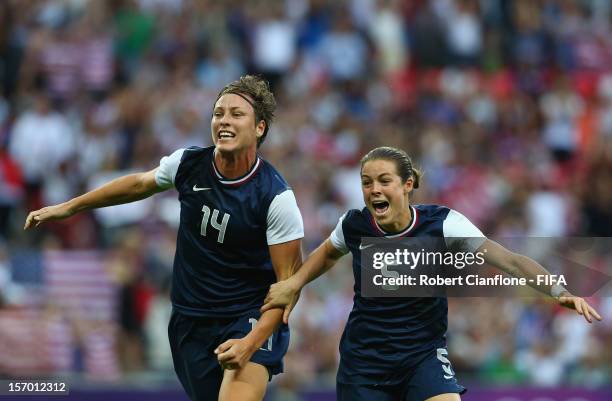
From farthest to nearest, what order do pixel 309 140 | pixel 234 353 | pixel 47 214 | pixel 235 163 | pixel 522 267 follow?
1. pixel 309 140
2. pixel 47 214
3. pixel 235 163
4. pixel 522 267
5. pixel 234 353

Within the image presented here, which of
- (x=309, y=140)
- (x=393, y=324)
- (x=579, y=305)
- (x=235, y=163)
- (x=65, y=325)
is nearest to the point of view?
(x=579, y=305)

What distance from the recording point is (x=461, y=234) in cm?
631

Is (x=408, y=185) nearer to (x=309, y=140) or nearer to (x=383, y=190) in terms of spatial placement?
(x=383, y=190)

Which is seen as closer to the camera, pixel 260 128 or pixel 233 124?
pixel 233 124

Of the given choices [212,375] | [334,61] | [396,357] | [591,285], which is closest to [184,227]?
[212,375]

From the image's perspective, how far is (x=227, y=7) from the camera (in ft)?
47.6

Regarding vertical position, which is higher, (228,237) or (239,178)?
(239,178)

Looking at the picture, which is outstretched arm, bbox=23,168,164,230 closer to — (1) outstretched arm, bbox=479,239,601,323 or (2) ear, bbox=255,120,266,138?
(2) ear, bbox=255,120,266,138

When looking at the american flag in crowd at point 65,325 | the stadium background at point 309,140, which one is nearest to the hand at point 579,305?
the stadium background at point 309,140

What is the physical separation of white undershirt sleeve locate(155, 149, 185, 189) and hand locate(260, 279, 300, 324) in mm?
813

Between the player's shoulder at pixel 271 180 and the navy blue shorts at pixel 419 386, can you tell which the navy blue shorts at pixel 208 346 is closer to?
the navy blue shorts at pixel 419 386

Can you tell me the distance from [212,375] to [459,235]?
1.49 m

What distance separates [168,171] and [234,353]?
1107 millimetres

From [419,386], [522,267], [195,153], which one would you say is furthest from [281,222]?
[522,267]
